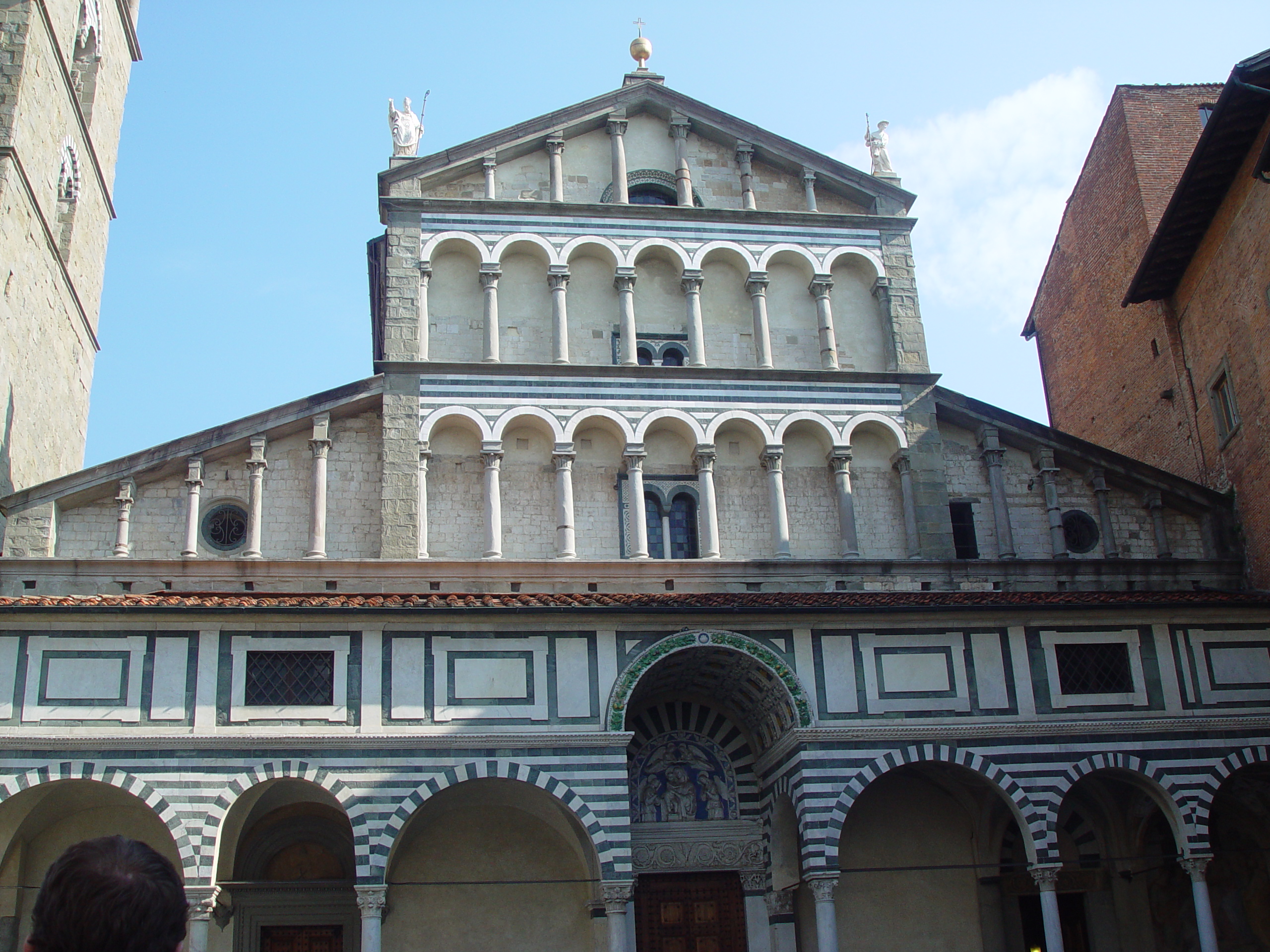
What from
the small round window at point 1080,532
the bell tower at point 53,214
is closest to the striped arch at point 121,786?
the bell tower at point 53,214

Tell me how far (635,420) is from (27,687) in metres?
8.52

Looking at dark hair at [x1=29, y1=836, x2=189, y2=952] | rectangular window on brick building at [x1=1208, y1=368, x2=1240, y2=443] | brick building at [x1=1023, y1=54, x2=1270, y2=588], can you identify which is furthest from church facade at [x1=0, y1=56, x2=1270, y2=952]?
dark hair at [x1=29, y1=836, x2=189, y2=952]

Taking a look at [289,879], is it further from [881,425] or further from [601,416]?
[881,425]

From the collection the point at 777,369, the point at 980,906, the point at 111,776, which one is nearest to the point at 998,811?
the point at 980,906

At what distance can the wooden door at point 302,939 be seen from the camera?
51.9ft

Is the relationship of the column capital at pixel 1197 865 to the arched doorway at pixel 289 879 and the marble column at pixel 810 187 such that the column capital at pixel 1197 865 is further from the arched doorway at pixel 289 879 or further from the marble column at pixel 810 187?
the marble column at pixel 810 187

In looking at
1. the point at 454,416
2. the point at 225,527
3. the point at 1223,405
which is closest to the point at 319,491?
the point at 225,527

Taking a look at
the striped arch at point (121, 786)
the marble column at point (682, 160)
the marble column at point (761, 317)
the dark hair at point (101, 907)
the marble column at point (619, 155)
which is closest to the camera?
the dark hair at point (101, 907)

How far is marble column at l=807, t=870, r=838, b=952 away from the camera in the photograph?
14.6m

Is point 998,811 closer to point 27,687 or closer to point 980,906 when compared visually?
point 980,906

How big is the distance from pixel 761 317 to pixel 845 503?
3.20m

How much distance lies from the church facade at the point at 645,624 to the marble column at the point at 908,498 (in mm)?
53

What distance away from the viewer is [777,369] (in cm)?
1916

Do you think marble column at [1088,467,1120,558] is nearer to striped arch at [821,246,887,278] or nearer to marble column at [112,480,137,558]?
striped arch at [821,246,887,278]
